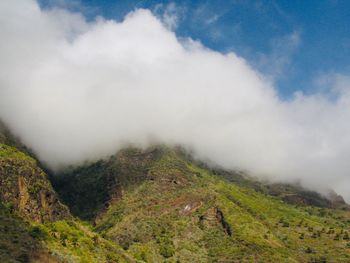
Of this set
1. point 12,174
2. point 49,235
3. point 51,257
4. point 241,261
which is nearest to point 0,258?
point 51,257

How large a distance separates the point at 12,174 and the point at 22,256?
81910 millimetres

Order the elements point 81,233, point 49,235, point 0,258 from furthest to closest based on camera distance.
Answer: point 81,233, point 49,235, point 0,258

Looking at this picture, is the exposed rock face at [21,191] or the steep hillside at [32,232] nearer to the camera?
the steep hillside at [32,232]

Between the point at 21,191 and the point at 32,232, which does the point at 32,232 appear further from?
the point at 21,191

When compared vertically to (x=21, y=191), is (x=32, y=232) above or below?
below

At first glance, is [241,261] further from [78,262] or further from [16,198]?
[16,198]

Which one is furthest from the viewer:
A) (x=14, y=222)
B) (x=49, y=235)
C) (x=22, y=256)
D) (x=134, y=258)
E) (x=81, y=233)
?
(x=134, y=258)

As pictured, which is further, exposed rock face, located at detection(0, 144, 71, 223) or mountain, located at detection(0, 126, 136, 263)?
exposed rock face, located at detection(0, 144, 71, 223)

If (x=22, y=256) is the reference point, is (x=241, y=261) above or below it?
above

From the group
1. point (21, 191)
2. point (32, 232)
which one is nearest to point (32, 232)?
point (32, 232)

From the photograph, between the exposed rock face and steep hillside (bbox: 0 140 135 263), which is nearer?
steep hillside (bbox: 0 140 135 263)

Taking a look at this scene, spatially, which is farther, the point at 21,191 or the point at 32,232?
the point at 21,191

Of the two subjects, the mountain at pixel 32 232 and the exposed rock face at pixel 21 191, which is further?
the exposed rock face at pixel 21 191

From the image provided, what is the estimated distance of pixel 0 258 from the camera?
107312 mm
